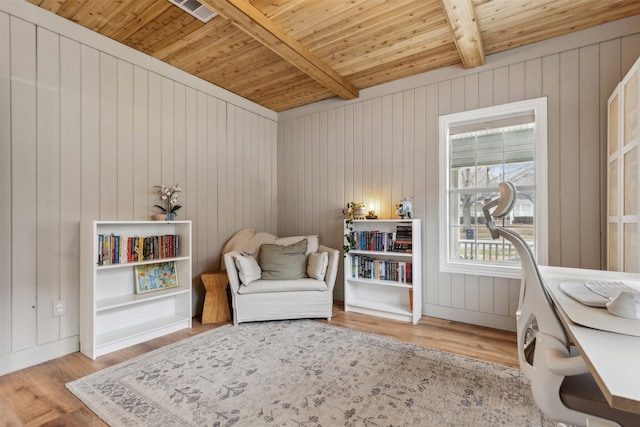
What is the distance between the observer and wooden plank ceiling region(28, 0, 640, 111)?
230 cm

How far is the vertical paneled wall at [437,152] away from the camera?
8.39ft

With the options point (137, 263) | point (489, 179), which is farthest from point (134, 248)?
point (489, 179)

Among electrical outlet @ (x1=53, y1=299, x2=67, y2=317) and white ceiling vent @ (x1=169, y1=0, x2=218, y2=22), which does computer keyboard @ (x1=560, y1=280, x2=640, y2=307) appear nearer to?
white ceiling vent @ (x1=169, y1=0, x2=218, y2=22)

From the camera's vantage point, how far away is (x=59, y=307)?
2.44 meters

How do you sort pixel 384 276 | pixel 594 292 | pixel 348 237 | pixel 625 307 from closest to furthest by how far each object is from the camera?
1. pixel 625 307
2. pixel 594 292
3. pixel 384 276
4. pixel 348 237

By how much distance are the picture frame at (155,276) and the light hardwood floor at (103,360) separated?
0.49 meters

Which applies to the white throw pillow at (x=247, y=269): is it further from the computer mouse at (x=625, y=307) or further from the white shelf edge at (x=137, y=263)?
the computer mouse at (x=625, y=307)

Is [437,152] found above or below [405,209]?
above

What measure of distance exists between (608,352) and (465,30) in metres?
2.52

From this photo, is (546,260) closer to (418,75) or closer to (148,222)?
(418,75)

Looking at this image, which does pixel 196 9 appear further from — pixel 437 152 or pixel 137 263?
pixel 437 152

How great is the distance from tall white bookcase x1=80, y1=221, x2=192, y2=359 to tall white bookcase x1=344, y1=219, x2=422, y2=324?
1782 millimetres


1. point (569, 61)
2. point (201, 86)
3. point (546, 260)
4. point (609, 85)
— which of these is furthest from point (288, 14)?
point (546, 260)

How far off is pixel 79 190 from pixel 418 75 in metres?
3.50
